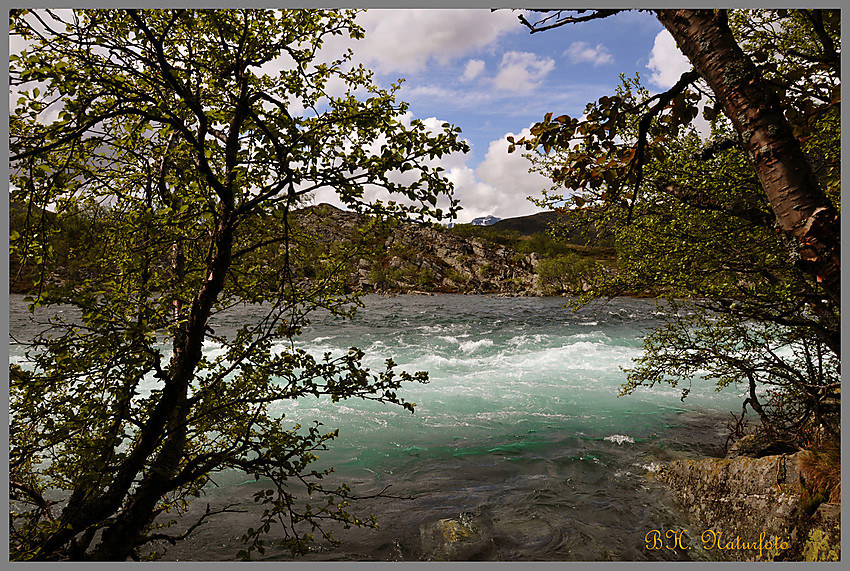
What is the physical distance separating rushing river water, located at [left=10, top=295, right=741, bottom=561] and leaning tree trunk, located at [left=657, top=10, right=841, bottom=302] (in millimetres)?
4464

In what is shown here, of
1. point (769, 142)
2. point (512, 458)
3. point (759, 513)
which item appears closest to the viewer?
point (769, 142)

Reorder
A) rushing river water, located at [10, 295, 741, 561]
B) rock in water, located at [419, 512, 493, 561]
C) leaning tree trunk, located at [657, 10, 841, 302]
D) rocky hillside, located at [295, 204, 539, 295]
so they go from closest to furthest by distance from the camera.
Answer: leaning tree trunk, located at [657, 10, 841, 302] < rock in water, located at [419, 512, 493, 561] < rushing river water, located at [10, 295, 741, 561] < rocky hillside, located at [295, 204, 539, 295]

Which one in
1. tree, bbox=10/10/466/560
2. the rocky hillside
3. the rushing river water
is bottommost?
the rushing river water

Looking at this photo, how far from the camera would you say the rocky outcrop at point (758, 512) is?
6.39 m

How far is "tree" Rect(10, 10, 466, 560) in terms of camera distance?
11.6ft

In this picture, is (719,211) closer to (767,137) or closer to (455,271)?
(767,137)

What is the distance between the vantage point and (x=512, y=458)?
1284 cm

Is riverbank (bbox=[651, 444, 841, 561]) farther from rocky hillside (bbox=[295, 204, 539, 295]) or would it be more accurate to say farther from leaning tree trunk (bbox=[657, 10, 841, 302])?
rocky hillside (bbox=[295, 204, 539, 295])

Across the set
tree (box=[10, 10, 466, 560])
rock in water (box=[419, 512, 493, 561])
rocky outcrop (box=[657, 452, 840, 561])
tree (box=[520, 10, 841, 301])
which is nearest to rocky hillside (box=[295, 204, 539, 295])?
rock in water (box=[419, 512, 493, 561])

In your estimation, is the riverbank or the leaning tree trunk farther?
the riverbank

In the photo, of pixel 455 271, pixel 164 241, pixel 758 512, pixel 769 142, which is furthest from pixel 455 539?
pixel 455 271

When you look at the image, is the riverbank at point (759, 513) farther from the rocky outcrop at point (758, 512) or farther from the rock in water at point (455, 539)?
the rock in water at point (455, 539)

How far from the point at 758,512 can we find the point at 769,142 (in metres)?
8.43

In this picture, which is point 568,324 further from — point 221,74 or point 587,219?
point 221,74
